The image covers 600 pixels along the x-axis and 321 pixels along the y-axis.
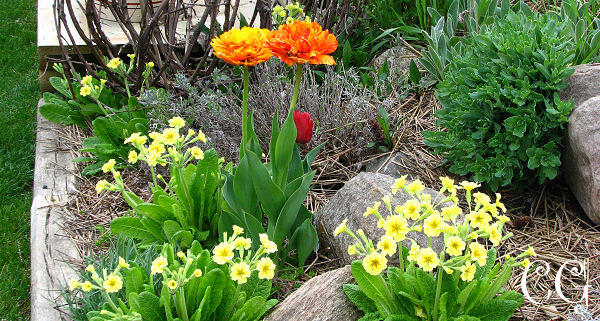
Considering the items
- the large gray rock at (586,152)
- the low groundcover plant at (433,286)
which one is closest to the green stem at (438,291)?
the low groundcover plant at (433,286)

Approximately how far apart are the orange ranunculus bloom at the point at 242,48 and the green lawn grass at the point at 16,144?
1.60m

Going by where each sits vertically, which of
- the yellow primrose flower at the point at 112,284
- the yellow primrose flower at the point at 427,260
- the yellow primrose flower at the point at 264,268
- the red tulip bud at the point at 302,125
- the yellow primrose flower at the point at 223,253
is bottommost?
the yellow primrose flower at the point at 112,284

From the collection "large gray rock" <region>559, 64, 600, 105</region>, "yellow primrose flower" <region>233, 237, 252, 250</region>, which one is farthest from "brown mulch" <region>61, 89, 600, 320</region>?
"yellow primrose flower" <region>233, 237, 252, 250</region>

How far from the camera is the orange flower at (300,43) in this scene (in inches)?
70.4

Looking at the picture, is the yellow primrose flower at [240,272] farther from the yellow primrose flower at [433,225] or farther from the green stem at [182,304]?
the yellow primrose flower at [433,225]

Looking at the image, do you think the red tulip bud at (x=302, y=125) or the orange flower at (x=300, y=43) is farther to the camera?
the red tulip bud at (x=302, y=125)

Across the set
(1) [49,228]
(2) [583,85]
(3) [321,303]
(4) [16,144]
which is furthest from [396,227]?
(4) [16,144]

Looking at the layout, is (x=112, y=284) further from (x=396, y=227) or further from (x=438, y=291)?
(x=438, y=291)

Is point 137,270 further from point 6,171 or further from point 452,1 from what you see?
point 452,1

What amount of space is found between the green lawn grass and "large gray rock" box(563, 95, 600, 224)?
231cm

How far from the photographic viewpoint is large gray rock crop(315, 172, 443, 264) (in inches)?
86.0

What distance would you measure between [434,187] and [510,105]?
0.46 m

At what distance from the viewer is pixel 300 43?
1776 millimetres

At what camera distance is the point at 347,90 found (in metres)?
3.07
